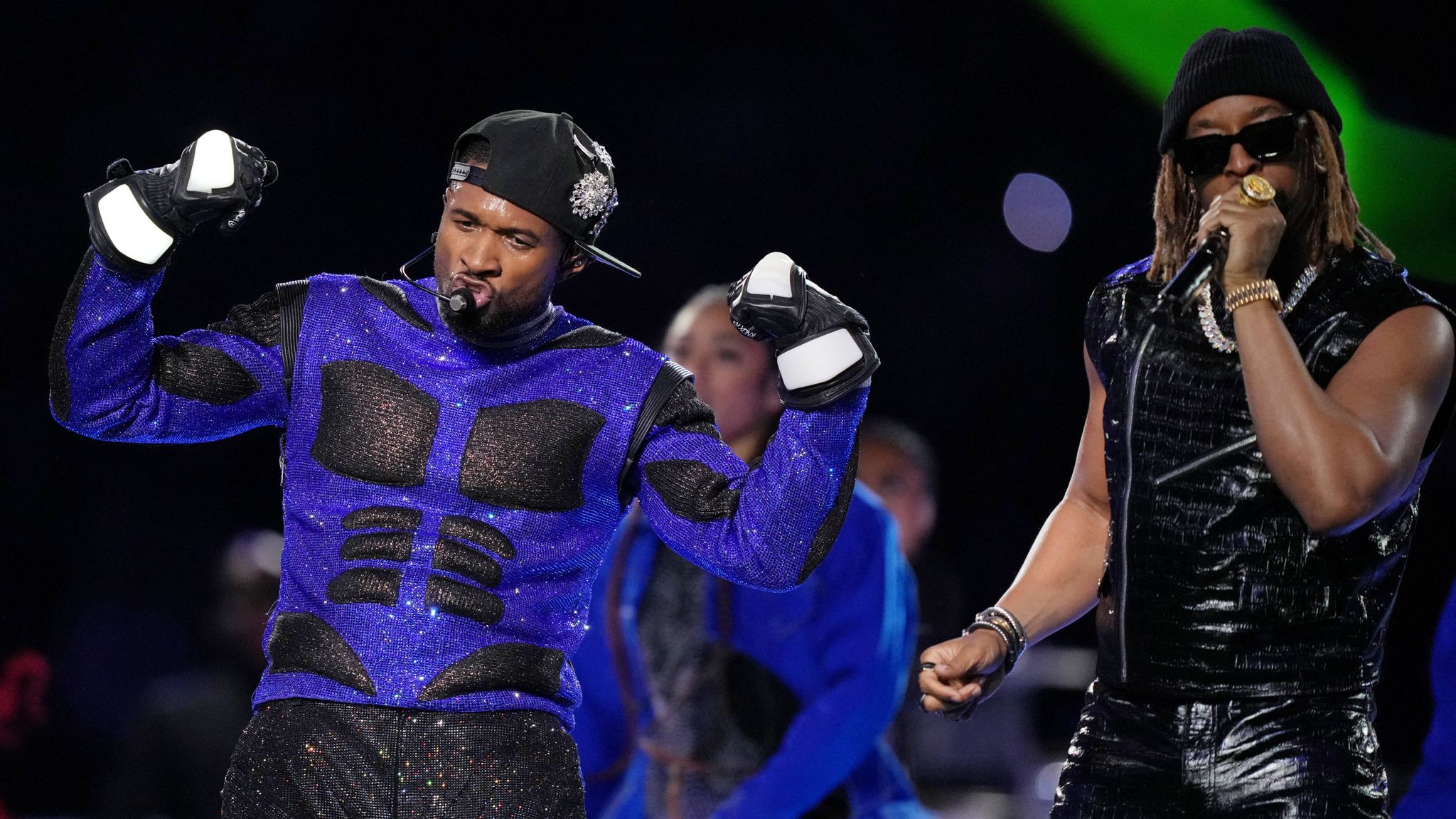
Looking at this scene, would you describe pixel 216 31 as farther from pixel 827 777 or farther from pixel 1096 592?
pixel 1096 592

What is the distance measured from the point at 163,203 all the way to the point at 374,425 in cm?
38

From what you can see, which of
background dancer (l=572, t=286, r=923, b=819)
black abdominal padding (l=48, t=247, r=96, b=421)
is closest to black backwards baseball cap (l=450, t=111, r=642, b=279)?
black abdominal padding (l=48, t=247, r=96, b=421)

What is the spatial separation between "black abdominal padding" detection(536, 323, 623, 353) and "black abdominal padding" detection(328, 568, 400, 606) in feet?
1.26

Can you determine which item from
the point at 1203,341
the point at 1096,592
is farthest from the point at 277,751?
the point at 1203,341

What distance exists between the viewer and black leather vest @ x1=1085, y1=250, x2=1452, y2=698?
1740 millimetres

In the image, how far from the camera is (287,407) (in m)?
2.01

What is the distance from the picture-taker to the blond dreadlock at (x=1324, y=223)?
1886 mm

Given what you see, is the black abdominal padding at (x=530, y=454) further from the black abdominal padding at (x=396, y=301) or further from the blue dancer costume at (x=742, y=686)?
the blue dancer costume at (x=742, y=686)

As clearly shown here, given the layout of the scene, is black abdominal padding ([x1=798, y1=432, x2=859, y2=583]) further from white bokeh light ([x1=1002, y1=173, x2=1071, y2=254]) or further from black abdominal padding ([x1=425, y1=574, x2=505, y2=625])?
white bokeh light ([x1=1002, y1=173, x2=1071, y2=254])

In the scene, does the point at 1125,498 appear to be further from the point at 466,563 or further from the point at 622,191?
the point at 622,191

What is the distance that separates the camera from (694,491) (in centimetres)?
194

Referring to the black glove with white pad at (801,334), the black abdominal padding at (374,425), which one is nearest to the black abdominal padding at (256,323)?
the black abdominal padding at (374,425)

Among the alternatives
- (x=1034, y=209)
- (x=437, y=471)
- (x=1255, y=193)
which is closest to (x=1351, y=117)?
(x=1034, y=209)

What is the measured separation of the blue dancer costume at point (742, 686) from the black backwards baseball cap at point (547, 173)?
1.61 metres
